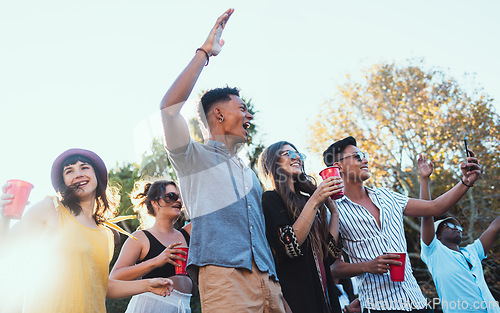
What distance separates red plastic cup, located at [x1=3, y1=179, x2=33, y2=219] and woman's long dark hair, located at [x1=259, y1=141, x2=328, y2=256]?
186 centimetres

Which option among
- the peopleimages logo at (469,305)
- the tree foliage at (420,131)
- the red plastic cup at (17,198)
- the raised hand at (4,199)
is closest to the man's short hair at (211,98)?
the red plastic cup at (17,198)

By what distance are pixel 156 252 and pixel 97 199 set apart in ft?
3.77

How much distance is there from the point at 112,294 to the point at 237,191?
1090 mm

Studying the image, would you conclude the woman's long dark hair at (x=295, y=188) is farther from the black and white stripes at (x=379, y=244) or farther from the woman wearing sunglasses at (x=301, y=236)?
the black and white stripes at (x=379, y=244)

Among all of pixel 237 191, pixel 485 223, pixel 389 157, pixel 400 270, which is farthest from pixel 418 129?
pixel 237 191

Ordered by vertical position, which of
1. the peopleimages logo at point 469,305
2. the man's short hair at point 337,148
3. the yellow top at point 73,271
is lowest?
the peopleimages logo at point 469,305

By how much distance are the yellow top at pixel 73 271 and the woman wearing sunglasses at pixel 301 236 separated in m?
1.20

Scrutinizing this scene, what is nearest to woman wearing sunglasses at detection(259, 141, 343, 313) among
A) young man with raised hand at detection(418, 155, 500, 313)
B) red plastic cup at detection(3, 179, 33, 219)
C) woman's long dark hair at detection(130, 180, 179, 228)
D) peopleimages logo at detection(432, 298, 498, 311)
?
woman's long dark hair at detection(130, 180, 179, 228)

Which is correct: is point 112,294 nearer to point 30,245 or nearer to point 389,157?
point 30,245

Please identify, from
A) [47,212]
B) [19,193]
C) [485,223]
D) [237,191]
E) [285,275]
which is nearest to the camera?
[19,193]

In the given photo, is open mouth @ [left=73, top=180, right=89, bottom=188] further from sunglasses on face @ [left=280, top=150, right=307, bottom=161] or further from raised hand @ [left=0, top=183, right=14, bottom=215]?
sunglasses on face @ [left=280, top=150, right=307, bottom=161]

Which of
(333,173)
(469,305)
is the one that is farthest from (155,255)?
(469,305)

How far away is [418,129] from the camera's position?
15953 mm

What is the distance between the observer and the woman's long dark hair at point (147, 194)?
4543 millimetres
